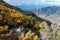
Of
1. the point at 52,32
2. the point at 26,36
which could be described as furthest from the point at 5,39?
the point at 52,32

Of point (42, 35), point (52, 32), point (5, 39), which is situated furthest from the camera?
point (52, 32)

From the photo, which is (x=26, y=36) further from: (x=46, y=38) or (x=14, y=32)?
(x=46, y=38)

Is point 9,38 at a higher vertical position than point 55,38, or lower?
higher

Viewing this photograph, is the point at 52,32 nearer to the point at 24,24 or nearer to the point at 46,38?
the point at 46,38

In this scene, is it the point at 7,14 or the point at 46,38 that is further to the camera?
the point at 46,38

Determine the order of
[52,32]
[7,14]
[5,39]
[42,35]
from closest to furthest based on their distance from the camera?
[5,39], [7,14], [42,35], [52,32]

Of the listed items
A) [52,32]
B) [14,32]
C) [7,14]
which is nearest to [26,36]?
[14,32]

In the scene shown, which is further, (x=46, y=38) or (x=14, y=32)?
(x=46, y=38)

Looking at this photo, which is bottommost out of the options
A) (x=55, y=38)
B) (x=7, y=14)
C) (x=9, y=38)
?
(x=55, y=38)

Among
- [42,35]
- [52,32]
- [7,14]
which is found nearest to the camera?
[7,14]
